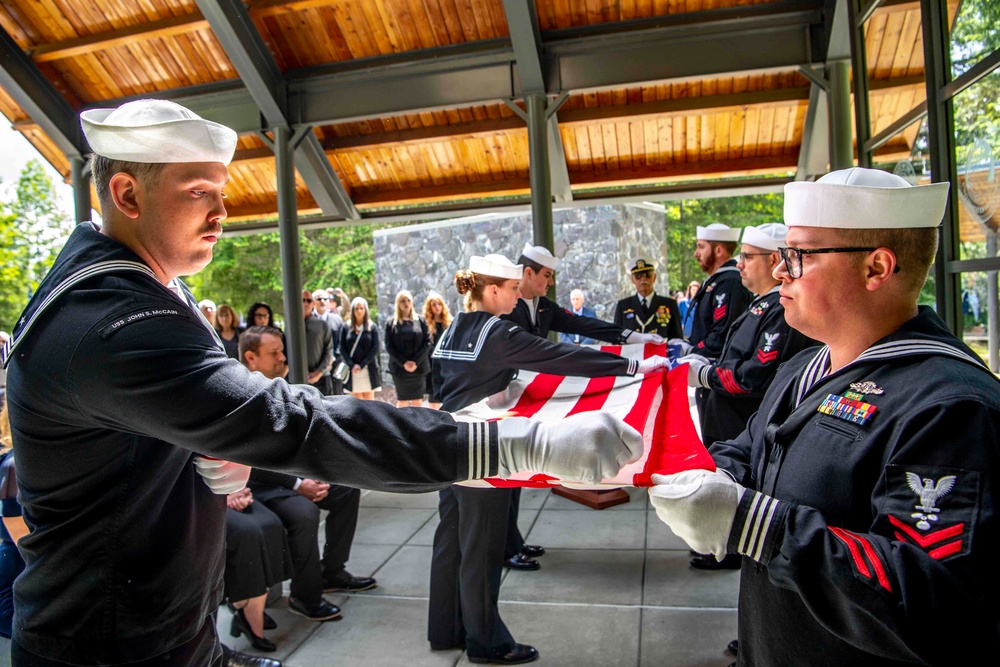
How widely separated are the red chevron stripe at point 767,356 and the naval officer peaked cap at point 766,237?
0.66 m

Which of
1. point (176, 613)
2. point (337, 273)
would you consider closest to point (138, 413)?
point (176, 613)

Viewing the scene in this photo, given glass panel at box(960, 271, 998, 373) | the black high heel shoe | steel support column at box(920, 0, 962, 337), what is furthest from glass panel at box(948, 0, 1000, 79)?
the black high heel shoe

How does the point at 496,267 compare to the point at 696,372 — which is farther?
the point at 696,372

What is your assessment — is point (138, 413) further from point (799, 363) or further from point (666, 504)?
point (799, 363)

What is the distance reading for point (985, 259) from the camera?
11.7 ft

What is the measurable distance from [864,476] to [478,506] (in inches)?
89.2

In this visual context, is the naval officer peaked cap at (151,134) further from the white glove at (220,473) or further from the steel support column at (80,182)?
the steel support column at (80,182)

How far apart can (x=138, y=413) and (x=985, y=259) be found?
392 centimetres

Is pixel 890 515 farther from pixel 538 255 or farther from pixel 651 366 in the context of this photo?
pixel 538 255

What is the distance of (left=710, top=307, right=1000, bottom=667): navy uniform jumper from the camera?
123 cm

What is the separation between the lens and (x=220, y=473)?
5.49 ft

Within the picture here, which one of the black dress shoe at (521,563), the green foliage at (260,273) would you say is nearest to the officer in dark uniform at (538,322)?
the black dress shoe at (521,563)

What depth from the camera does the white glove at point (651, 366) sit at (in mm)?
3955

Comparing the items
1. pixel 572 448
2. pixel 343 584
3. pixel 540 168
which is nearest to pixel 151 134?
pixel 572 448
